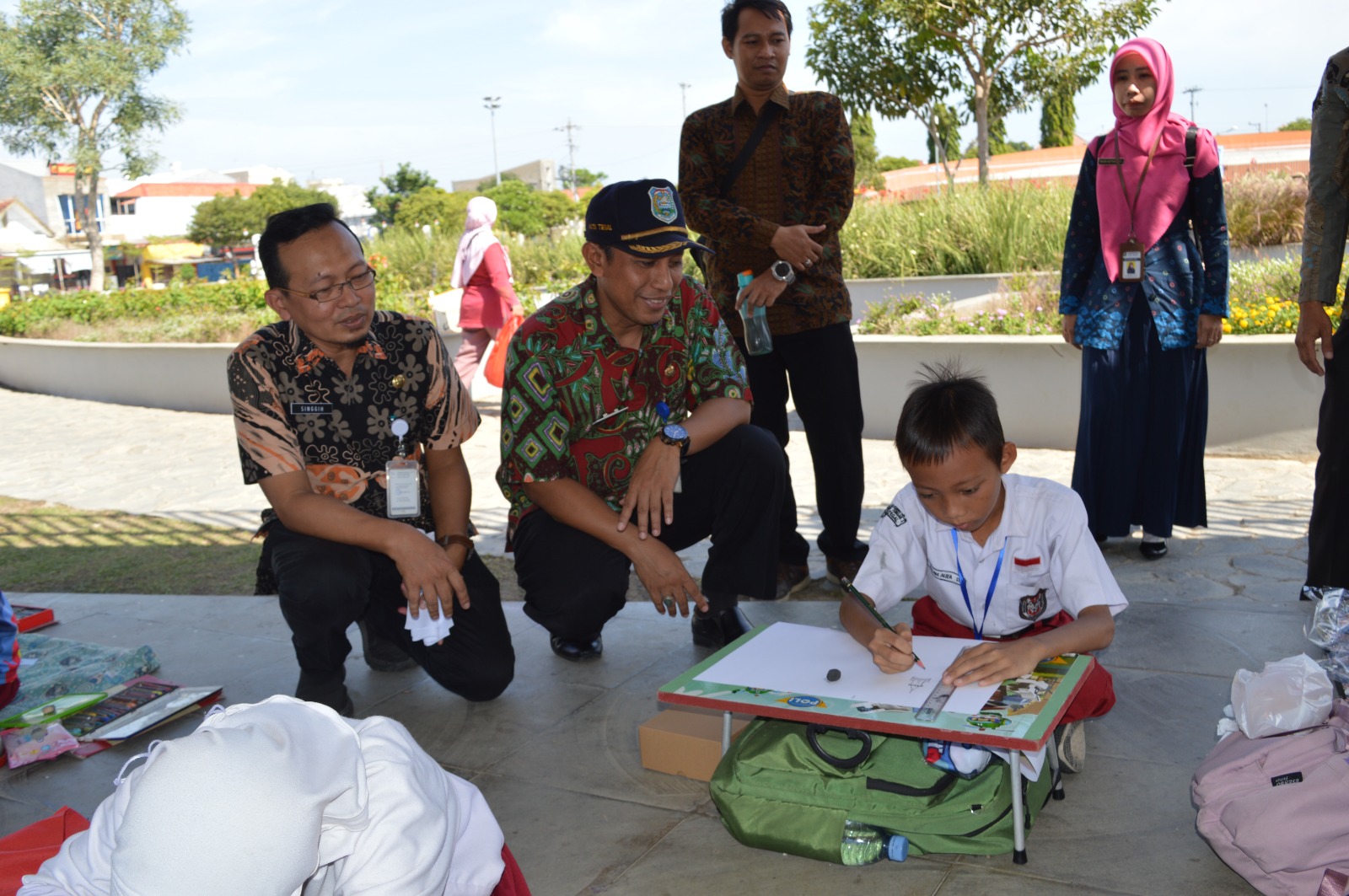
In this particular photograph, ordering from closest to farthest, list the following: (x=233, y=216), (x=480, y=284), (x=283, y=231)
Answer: (x=283, y=231) < (x=480, y=284) < (x=233, y=216)

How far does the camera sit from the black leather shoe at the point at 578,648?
12.4 ft

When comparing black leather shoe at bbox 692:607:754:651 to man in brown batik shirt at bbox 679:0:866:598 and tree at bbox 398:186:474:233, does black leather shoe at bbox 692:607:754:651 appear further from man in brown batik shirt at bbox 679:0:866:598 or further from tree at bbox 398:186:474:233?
tree at bbox 398:186:474:233

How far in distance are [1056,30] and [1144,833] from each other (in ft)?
45.5

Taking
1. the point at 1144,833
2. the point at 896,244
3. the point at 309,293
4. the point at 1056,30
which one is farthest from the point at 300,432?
the point at 1056,30

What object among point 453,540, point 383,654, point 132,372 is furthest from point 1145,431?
point 132,372

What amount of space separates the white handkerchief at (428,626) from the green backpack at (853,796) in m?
0.99

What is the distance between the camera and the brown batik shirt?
414 cm

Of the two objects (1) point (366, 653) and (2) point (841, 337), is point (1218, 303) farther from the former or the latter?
(1) point (366, 653)

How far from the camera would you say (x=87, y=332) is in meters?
14.0

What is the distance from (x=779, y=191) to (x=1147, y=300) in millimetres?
1526

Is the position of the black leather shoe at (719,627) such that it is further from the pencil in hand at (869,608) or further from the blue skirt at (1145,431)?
the blue skirt at (1145,431)

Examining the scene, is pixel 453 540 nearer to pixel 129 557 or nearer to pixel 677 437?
pixel 677 437

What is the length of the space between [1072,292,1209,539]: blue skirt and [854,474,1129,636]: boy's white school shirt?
1.82 metres

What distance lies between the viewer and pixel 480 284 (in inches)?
352
